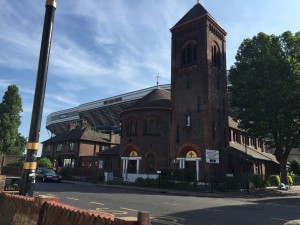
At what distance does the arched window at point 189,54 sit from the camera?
36.2 m

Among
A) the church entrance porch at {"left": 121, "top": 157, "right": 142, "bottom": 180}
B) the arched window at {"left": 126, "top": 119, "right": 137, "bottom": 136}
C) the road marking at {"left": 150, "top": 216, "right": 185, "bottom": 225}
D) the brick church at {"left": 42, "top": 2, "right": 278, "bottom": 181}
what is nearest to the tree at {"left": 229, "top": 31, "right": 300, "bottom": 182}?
the brick church at {"left": 42, "top": 2, "right": 278, "bottom": 181}

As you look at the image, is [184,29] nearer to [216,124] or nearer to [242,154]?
[216,124]

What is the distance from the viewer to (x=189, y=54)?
37000 mm

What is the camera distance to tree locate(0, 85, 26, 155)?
188 feet

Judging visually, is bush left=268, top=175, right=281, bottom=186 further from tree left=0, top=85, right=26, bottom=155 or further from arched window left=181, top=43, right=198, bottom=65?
tree left=0, top=85, right=26, bottom=155

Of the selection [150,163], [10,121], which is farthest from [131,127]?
[10,121]

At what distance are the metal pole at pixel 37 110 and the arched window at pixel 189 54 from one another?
29.8 metres

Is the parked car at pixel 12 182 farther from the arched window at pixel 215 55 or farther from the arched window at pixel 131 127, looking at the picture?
the arched window at pixel 215 55

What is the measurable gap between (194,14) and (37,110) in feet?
112

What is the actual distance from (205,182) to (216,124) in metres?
8.00

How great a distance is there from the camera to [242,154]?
35.2 m

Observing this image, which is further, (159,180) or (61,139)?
(61,139)

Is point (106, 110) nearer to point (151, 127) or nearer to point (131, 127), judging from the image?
point (131, 127)

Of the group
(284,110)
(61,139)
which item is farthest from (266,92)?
(61,139)
